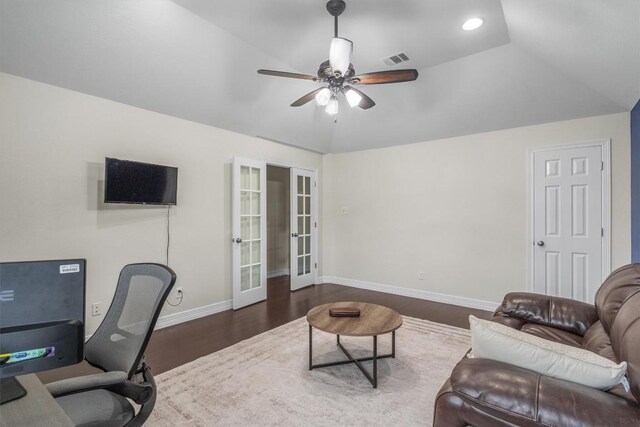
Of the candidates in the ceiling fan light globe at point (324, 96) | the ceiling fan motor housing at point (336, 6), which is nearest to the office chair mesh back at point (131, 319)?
the ceiling fan light globe at point (324, 96)

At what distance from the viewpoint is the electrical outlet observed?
2.96m

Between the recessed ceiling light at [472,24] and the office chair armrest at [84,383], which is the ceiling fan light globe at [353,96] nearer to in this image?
the recessed ceiling light at [472,24]

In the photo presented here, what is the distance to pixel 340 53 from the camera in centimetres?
226

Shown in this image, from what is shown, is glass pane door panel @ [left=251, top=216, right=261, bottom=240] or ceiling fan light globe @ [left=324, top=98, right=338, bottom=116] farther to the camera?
glass pane door panel @ [left=251, top=216, right=261, bottom=240]

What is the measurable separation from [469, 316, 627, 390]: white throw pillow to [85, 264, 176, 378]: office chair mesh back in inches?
54.6

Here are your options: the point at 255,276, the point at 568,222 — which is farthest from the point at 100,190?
the point at 568,222

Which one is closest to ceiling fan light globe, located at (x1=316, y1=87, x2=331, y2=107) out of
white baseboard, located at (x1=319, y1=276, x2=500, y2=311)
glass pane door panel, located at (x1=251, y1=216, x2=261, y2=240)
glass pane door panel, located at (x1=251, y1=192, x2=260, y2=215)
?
glass pane door panel, located at (x1=251, y1=192, x2=260, y2=215)

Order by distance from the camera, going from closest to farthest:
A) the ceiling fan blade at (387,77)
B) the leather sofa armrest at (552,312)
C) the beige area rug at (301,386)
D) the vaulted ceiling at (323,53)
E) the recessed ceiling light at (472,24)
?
the beige area rug at (301,386), the leather sofa armrest at (552,312), the vaulted ceiling at (323,53), the ceiling fan blade at (387,77), the recessed ceiling light at (472,24)

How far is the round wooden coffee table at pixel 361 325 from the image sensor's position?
2.26 m

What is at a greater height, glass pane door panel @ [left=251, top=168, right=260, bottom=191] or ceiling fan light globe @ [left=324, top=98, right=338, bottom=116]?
ceiling fan light globe @ [left=324, top=98, right=338, bottom=116]

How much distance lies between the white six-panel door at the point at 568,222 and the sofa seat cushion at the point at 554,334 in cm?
184

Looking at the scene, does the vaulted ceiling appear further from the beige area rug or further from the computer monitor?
the beige area rug

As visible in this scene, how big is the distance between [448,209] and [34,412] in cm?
455

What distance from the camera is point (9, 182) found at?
2506 mm
